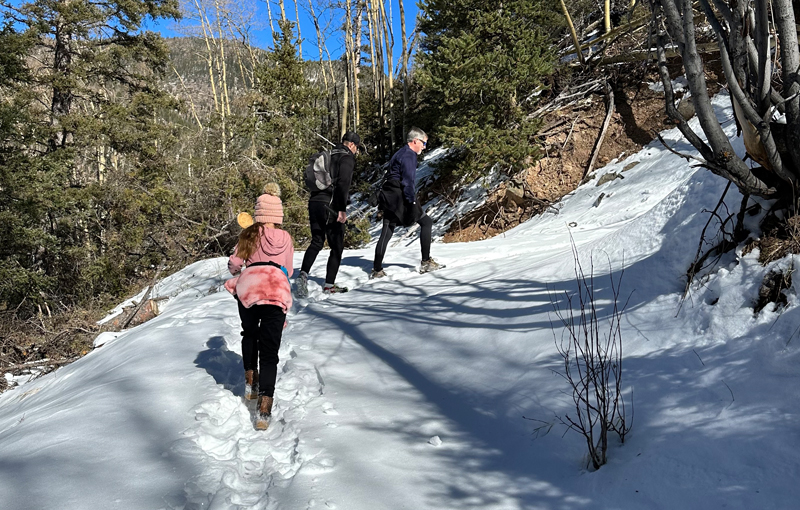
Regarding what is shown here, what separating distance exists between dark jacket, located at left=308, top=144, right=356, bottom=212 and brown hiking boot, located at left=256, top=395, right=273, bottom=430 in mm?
3111

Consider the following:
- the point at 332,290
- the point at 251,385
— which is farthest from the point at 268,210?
the point at 332,290

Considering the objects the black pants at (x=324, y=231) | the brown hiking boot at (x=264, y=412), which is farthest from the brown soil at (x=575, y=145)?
the brown hiking boot at (x=264, y=412)

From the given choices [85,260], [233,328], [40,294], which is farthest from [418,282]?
[85,260]

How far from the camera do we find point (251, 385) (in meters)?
3.50

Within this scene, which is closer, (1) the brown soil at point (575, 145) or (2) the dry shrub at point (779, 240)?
(2) the dry shrub at point (779, 240)

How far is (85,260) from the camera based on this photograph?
13242 millimetres

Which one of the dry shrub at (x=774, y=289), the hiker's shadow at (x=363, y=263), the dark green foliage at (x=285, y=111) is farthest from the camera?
the dark green foliage at (x=285, y=111)

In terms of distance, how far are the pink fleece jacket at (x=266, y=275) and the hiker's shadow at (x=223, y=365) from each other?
772 mm

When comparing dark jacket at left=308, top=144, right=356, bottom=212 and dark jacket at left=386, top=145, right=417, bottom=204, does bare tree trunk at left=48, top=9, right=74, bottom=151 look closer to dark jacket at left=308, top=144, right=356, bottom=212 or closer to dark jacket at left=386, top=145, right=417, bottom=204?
dark jacket at left=308, top=144, right=356, bottom=212

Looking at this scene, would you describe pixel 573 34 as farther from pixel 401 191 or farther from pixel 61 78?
pixel 61 78

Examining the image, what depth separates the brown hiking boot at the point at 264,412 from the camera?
3.12m

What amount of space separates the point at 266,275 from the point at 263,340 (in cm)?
44

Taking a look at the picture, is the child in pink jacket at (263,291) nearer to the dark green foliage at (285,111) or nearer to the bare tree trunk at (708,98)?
the bare tree trunk at (708,98)

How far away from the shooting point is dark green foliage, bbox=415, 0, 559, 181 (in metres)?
10.2
